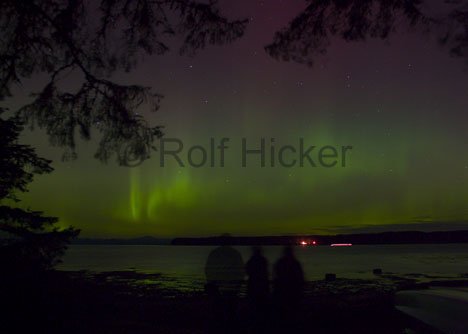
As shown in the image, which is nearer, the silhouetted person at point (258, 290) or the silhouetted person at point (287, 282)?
the silhouetted person at point (287, 282)

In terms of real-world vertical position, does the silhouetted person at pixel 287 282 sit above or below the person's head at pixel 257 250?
below

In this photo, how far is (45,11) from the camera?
713 centimetres

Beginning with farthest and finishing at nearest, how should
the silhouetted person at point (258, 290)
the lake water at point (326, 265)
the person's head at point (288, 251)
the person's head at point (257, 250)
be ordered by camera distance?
the lake water at point (326, 265) < the silhouetted person at point (258, 290) < the person's head at point (257, 250) < the person's head at point (288, 251)

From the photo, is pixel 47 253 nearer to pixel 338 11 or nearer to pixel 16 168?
pixel 16 168

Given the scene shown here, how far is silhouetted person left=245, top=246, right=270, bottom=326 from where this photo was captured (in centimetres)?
1030

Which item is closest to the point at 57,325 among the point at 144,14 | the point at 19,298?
the point at 19,298

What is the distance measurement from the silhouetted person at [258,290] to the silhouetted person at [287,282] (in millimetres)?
235

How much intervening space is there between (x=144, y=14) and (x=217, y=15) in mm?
979

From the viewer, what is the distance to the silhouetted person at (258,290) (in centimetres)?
1030

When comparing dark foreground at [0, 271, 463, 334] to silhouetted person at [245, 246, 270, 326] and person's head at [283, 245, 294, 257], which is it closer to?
silhouetted person at [245, 246, 270, 326]

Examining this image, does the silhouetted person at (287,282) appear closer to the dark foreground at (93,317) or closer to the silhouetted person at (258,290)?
the silhouetted person at (258,290)

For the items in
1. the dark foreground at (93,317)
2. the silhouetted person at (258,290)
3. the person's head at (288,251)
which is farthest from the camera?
the silhouetted person at (258,290)

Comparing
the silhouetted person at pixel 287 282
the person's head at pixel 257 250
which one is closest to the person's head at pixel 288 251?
the silhouetted person at pixel 287 282

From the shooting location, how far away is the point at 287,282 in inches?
398
